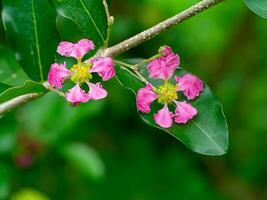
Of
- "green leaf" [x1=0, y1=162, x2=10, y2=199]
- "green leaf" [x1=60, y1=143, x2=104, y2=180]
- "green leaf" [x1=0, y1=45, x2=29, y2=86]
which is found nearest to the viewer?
"green leaf" [x1=0, y1=45, x2=29, y2=86]

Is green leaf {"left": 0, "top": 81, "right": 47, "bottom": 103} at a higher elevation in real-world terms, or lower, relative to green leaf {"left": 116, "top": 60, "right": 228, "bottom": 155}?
higher

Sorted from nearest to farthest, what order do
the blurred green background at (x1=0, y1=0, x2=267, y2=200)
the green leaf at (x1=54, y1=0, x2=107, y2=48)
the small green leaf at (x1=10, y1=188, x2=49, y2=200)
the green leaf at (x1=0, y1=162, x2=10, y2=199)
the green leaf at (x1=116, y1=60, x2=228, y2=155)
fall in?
the green leaf at (x1=116, y1=60, x2=228, y2=155) < the green leaf at (x1=54, y1=0, x2=107, y2=48) < the green leaf at (x1=0, y1=162, x2=10, y2=199) < the small green leaf at (x1=10, y1=188, x2=49, y2=200) < the blurred green background at (x1=0, y1=0, x2=267, y2=200)

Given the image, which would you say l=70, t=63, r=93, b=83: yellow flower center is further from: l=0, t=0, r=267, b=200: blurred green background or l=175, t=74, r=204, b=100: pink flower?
l=0, t=0, r=267, b=200: blurred green background

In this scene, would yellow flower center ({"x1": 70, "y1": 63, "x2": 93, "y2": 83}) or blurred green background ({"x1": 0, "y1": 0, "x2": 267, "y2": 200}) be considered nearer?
yellow flower center ({"x1": 70, "y1": 63, "x2": 93, "y2": 83})

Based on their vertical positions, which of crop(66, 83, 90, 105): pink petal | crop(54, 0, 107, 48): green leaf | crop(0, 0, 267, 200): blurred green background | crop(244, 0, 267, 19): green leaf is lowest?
crop(0, 0, 267, 200): blurred green background

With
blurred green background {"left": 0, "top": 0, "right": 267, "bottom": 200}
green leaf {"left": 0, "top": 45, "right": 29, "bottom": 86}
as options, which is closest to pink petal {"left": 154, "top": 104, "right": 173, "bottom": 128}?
green leaf {"left": 0, "top": 45, "right": 29, "bottom": 86}

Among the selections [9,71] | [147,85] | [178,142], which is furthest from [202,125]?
[178,142]
